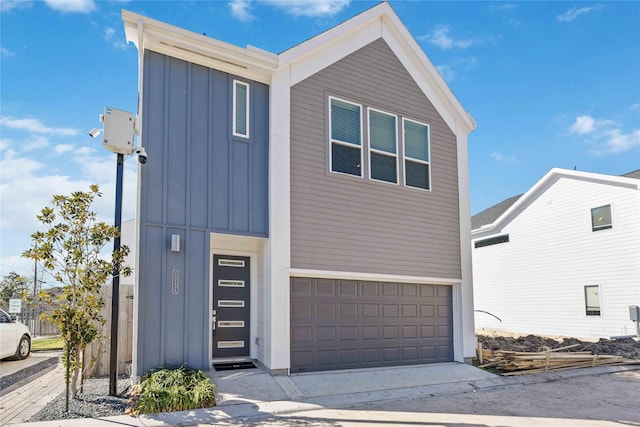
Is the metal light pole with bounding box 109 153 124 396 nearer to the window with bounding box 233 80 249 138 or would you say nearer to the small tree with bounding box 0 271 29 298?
the window with bounding box 233 80 249 138

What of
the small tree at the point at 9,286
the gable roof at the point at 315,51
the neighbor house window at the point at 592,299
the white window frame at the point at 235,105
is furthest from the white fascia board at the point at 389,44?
the small tree at the point at 9,286

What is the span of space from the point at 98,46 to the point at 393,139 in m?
6.57

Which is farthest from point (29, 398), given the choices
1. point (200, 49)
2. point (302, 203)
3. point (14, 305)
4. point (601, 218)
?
point (601, 218)

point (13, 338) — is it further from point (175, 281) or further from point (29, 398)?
point (175, 281)

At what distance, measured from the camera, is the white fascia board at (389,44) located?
373 inches

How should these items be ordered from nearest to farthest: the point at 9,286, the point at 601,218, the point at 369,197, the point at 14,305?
the point at 369,197, the point at 14,305, the point at 601,218, the point at 9,286

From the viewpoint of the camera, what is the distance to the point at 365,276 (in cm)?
961

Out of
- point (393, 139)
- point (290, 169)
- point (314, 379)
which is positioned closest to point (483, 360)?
point (314, 379)

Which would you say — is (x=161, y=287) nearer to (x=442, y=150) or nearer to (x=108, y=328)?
(x=108, y=328)

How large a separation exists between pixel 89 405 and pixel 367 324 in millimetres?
5326

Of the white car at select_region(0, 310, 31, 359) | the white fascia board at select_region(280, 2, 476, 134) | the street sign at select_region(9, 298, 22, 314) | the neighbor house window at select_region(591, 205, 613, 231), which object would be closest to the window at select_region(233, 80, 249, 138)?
the white fascia board at select_region(280, 2, 476, 134)

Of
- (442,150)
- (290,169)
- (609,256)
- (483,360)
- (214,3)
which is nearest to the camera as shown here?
(290,169)

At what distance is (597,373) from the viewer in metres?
10.2

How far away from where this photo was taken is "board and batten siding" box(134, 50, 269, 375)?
752cm
